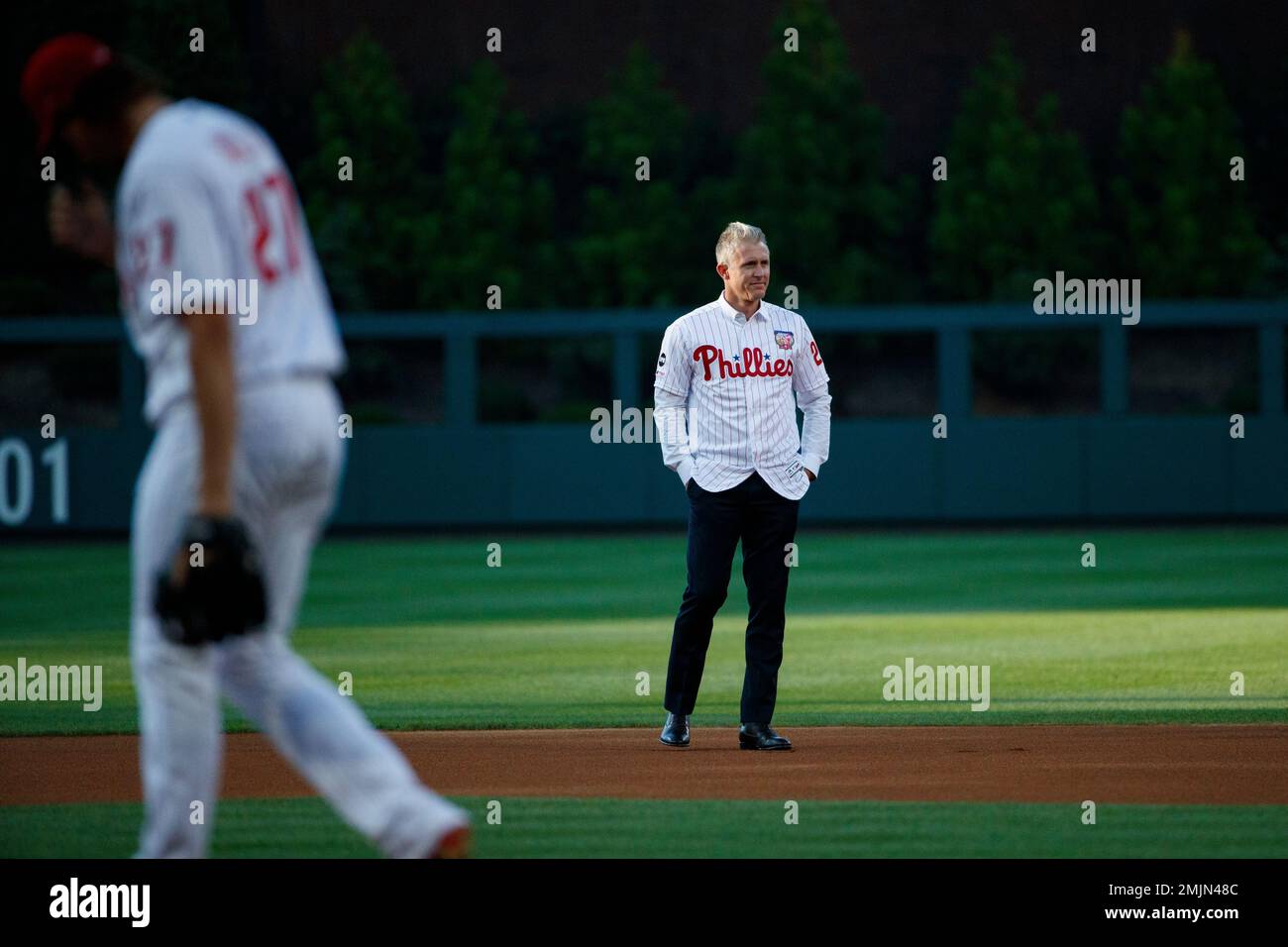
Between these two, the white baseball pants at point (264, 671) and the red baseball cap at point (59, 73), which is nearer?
Answer: the white baseball pants at point (264, 671)

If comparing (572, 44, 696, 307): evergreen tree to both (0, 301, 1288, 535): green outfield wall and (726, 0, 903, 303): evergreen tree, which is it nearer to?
(726, 0, 903, 303): evergreen tree

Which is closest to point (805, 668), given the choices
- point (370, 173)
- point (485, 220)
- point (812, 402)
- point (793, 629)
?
point (793, 629)

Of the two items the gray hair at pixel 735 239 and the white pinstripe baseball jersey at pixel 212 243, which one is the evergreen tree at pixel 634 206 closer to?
the gray hair at pixel 735 239

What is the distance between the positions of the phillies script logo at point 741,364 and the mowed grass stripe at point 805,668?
7.60ft

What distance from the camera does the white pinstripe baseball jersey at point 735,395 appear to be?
841 cm

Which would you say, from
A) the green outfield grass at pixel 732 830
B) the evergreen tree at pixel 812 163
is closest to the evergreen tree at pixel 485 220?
the evergreen tree at pixel 812 163

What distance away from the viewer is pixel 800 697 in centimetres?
1127

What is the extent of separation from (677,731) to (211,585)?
16.0ft

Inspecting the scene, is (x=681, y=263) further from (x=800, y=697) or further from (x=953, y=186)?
(x=800, y=697)

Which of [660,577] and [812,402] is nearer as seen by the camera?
[812,402]

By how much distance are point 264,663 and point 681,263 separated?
39909mm

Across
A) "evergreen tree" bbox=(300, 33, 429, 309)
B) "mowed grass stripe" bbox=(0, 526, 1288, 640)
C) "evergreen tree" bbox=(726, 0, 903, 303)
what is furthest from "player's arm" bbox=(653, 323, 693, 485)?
"evergreen tree" bbox=(300, 33, 429, 309)

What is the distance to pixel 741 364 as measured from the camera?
27.8ft

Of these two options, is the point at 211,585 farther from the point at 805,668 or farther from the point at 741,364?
the point at 805,668
